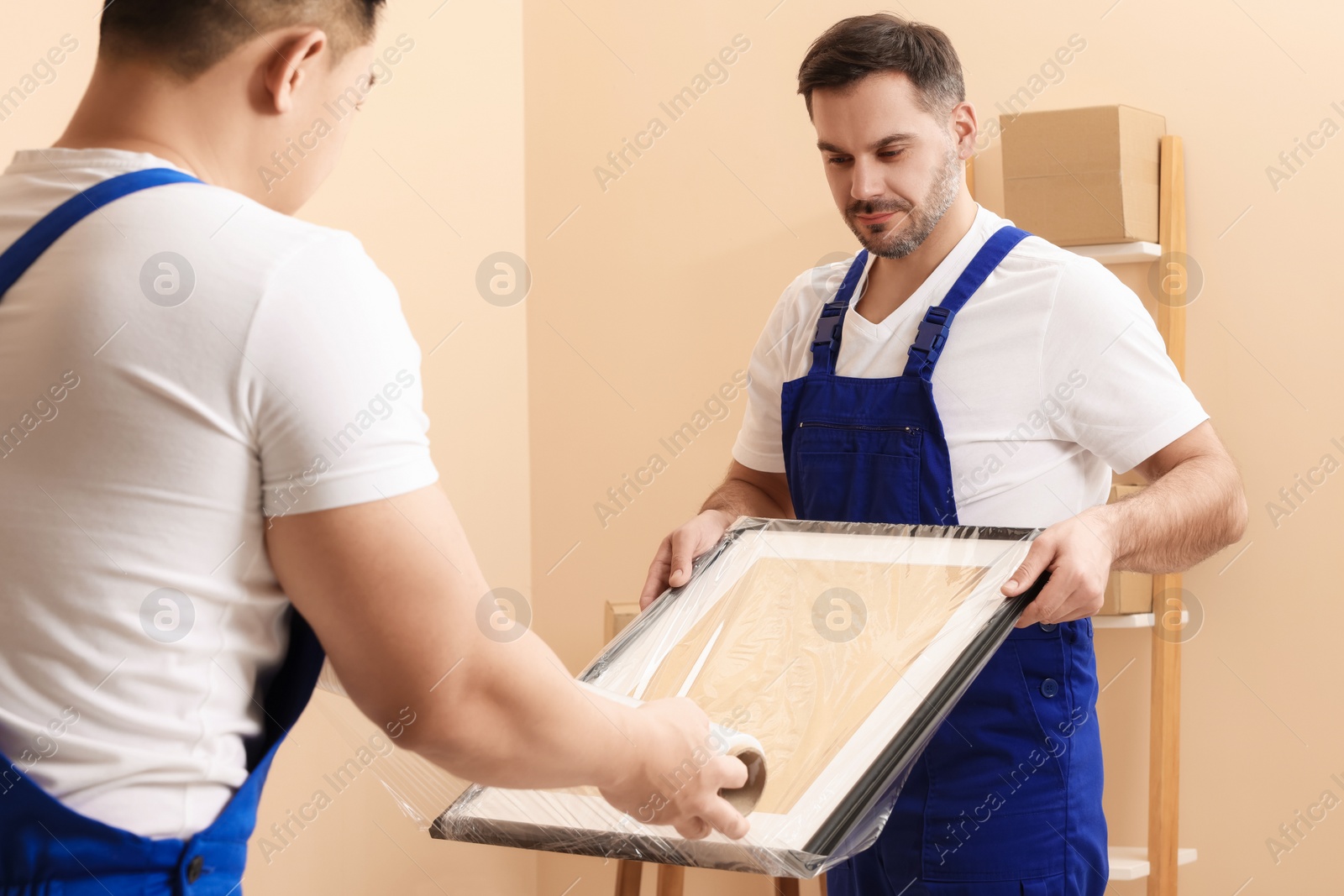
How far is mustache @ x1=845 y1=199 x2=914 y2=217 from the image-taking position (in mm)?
1606

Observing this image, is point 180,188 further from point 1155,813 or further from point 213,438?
point 1155,813

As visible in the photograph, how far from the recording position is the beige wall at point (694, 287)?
7.57ft

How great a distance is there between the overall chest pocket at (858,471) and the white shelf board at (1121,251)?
102 centimetres

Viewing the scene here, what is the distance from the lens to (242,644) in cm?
68

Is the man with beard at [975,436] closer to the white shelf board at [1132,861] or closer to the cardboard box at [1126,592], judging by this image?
the cardboard box at [1126,592]

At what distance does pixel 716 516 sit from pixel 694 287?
138 cm

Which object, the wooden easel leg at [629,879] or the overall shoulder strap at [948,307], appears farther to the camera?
the wooden easel leg at [629,879]

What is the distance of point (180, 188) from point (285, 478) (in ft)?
0.56

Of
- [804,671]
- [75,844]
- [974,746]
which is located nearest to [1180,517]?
[974,746]

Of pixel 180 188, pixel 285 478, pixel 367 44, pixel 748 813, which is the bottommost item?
pixel 748 813

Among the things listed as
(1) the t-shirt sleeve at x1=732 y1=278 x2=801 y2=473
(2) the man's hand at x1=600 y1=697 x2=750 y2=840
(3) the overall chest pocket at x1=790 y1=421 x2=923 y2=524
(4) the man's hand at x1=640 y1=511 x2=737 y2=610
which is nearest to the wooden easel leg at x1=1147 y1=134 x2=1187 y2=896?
(1) the t-shirt sleeve at x1=732 y1=278 x2=801 y2=473

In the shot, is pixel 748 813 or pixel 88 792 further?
pixel 748 813

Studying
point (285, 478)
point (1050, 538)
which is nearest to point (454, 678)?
point (285, 478)

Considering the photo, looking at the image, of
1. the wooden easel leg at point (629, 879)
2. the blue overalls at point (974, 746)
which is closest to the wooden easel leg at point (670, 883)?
the wooden easel leg at point (629, 879)
